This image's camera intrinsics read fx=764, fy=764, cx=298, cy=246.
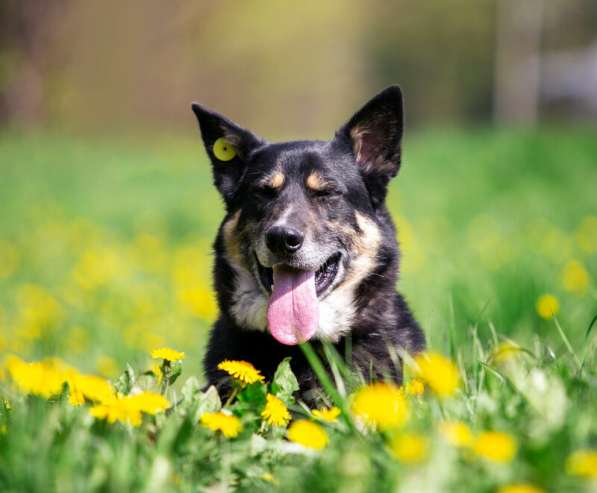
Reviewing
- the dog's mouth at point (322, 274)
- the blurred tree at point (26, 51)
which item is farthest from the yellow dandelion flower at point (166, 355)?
the blurred tree at point (26, 51)

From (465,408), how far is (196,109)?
2.18 metres

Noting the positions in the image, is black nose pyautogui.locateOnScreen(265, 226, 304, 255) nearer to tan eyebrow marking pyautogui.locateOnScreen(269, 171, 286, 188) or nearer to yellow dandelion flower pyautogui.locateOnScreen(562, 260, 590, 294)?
tan eyebrow marking pyautogui.locateOnScreen(269, 171, 286, 188)

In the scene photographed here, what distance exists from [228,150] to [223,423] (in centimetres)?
212

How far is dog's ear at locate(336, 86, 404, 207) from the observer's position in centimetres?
368

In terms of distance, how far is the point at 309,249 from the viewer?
3.41m

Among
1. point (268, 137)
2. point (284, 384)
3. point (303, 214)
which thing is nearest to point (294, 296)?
point (303, 214)

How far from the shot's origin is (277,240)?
3324 mm

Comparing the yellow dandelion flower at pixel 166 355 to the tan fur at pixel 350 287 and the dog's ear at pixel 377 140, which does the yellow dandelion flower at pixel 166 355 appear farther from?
the dog's ear at pixel 377 140

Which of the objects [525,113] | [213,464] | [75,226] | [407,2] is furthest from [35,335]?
[407,2]

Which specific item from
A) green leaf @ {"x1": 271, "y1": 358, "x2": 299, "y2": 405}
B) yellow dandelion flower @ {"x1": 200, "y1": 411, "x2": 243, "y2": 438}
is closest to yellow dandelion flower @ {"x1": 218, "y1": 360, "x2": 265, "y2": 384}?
green leaf @ {"x1": 271, "y1": 358, "x2": 299, "y2": 405}

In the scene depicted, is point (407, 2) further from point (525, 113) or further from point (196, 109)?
point (196, 109)

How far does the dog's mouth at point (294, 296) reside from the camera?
325 cm

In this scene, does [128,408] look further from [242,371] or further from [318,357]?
[318,357]

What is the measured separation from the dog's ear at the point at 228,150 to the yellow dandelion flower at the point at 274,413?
1.71 m
